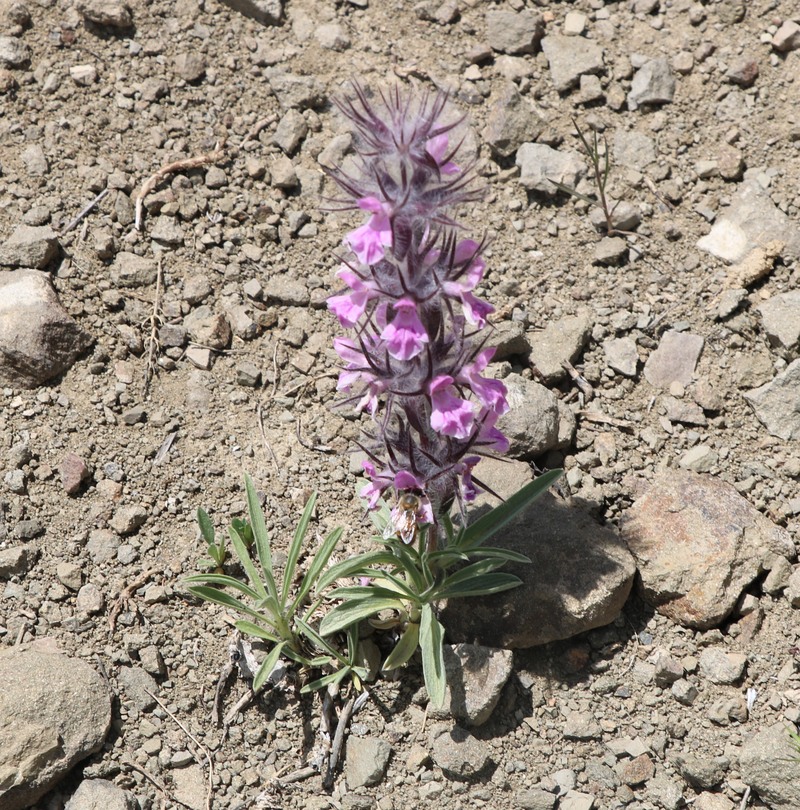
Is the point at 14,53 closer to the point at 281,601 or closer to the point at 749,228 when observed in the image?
the point at 281,601

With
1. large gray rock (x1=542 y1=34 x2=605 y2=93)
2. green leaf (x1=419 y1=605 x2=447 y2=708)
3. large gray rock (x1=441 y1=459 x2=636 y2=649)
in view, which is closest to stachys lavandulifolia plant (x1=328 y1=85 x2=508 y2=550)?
green leaf (x1=419 y1=605 x2=447 y2=708)

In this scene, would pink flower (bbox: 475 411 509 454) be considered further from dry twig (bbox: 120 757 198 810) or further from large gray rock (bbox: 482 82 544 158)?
large gray rock (bbox: 482 82 544 158)

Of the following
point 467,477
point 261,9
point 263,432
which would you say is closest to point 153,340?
point 263,432

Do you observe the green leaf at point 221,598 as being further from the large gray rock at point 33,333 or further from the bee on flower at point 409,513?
the large gray rock at point 33,333

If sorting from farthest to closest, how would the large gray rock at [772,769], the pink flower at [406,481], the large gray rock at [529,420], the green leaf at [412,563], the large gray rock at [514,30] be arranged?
the large gray rock at [514,30] < the large gray rock at [529,420] < the green leaf at [412,563] < the large gray rock at [772,769] < the pink flower at [406,481]

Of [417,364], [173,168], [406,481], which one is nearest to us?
[417,364]

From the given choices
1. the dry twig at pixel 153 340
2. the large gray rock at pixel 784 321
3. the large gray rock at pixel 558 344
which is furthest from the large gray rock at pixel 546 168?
the dry twig at pixel 153 340

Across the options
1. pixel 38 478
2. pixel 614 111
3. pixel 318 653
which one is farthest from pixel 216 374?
pixel 614 111
